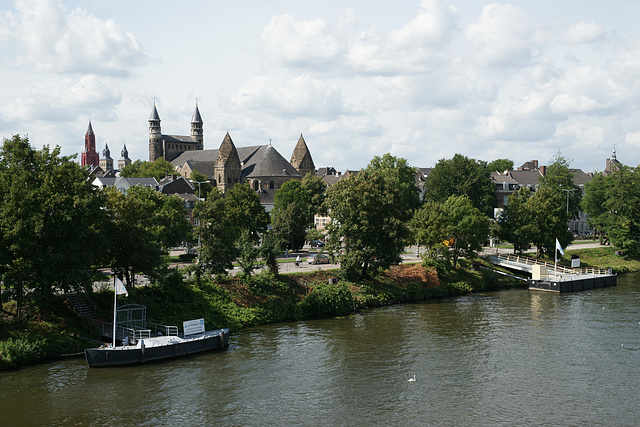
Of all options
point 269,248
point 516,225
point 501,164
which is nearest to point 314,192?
point 516,225

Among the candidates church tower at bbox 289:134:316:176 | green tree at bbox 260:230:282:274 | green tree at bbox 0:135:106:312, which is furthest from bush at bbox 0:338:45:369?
church tower at bbox 289:134:316:176

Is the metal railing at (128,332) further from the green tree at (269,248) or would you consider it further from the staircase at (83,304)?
the green tree at (269,248)

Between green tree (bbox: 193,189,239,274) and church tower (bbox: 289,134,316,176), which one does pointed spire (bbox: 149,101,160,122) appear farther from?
green tree (bbox: 193,189,239,274)

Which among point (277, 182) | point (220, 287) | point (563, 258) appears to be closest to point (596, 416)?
point (220, 287)

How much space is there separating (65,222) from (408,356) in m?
23.1

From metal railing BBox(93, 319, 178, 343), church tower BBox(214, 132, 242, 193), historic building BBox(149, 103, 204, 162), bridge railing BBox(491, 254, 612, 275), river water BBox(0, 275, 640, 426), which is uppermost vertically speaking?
→ historic building BBox(149, 103, 204, 162)

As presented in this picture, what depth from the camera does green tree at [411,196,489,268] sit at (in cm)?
7256

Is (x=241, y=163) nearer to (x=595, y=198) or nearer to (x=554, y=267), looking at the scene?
(x=595, y=198)

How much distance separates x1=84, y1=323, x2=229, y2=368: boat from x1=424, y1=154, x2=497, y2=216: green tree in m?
60.9

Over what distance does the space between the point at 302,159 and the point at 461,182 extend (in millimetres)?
68941

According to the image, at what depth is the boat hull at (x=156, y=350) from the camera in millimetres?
37881

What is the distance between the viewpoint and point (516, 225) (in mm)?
84062

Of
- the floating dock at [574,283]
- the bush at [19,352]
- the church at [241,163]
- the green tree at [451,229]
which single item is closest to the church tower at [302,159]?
the church at [241,163]

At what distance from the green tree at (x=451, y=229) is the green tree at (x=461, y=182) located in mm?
20822
